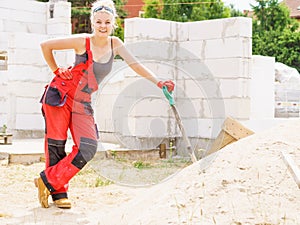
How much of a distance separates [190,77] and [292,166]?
4.36 metres

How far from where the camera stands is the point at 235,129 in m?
5.61

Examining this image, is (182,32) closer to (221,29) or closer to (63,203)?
(221,29)

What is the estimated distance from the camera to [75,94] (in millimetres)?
3801

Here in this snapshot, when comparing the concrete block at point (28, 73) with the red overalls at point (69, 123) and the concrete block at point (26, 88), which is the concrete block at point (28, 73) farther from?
the red overalls at point (69, 123)

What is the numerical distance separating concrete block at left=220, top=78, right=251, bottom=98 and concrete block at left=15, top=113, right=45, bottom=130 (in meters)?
3.38

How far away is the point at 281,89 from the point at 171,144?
494 centimetres

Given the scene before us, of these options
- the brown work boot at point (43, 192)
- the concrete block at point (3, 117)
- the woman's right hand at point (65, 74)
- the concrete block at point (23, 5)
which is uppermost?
the concrete block at point (23, 5)

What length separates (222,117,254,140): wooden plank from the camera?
5.54 metres

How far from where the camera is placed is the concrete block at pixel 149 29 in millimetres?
6988

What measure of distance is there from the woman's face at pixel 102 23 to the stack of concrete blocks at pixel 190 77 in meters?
3.13

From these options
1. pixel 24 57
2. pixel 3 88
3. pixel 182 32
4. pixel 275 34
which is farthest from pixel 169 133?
pixel 275 34

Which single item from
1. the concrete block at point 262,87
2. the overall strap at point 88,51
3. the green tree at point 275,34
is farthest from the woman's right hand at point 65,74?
the green tree at point 275,34

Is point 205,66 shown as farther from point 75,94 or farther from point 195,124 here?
point 75,94

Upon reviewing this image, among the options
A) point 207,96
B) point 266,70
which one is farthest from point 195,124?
point 266,70
